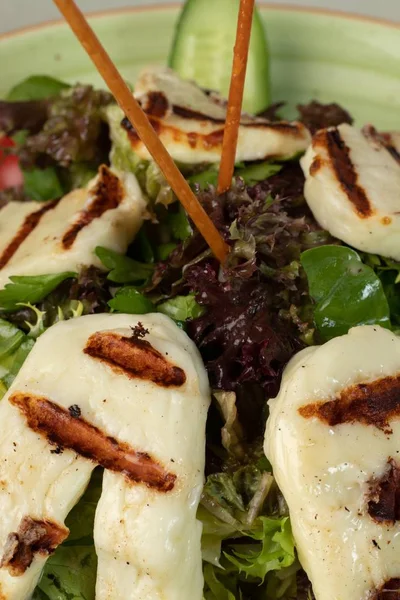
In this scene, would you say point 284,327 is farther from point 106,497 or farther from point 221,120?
point 221,120

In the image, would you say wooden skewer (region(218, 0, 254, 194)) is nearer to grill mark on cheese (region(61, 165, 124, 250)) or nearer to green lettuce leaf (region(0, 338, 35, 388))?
grill mark on cheese (region(61, 165, 124, 250))

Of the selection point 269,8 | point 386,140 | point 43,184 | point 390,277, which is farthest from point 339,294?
point 269,8

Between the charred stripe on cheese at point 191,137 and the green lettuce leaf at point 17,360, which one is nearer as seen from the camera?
the green lettuce leaf at point 17,360

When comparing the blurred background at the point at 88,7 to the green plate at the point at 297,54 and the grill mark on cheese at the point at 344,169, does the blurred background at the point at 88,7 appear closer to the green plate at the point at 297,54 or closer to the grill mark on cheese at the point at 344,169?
the green plate at the point at 297,54

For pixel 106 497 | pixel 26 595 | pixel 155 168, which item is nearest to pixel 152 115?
pixel 155 168

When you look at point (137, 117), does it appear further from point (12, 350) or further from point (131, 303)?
point (12, 350)

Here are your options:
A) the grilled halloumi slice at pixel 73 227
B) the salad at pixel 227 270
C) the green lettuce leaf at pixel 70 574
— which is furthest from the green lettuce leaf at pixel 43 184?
the green lettuce leaf at pixel 70 574
